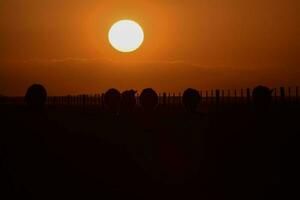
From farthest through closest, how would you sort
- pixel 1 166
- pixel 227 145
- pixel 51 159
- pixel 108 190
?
pixel 227 145 < pixel 51 159 < pixel 1 166 < pixel 108 190

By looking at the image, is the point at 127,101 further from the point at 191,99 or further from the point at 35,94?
the point at 35,94

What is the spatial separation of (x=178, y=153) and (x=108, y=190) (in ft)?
21.0

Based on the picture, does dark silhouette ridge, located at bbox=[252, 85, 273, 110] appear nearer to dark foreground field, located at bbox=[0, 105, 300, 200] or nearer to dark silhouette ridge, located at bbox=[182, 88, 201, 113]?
dark silhouette ridge, located at bbox=[182, 88, 201, 113]

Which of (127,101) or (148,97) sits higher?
(148,97)

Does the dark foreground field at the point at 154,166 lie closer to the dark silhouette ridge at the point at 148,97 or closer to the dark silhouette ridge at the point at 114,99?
the dark silhouette ridge at the point at 148,97

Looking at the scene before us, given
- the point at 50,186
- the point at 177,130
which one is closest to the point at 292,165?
the point at 50,186

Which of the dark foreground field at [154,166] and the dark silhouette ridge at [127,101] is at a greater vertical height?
the dark silhouette ridge at [127,101]

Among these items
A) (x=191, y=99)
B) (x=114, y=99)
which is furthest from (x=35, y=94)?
(x=191, y=99)

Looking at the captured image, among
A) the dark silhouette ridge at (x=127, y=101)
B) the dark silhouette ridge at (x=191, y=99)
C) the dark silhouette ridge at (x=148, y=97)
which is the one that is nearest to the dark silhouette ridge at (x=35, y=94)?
the dark silhouette ridge at (x=127, y=101)

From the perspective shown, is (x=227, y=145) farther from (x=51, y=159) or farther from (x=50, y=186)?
(x=50, y=186)

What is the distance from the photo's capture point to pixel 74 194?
10.9 m

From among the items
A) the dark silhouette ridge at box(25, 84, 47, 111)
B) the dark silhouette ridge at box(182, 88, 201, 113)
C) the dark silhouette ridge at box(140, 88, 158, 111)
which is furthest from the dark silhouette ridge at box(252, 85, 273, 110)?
the dark silhouette ridge at box(25, 84, 47, 111)

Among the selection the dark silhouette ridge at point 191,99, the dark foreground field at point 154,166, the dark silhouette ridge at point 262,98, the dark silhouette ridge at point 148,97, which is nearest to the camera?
the dark foreground field at point 154,166

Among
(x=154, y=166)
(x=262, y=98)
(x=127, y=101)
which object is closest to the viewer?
(x=154, y=166)
